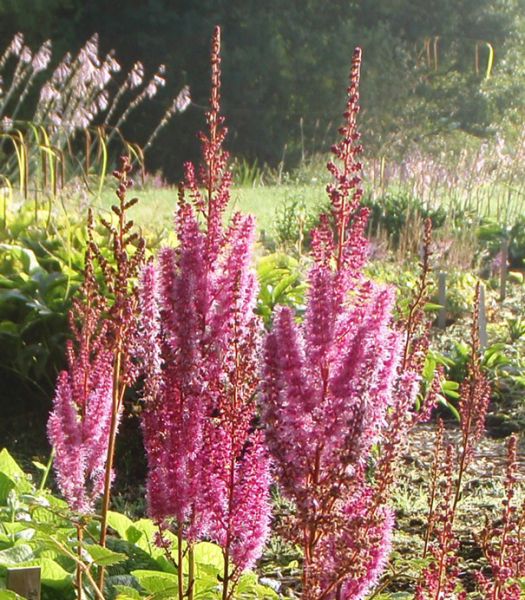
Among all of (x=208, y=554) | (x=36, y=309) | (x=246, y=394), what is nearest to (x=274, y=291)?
(x=36, y=309)

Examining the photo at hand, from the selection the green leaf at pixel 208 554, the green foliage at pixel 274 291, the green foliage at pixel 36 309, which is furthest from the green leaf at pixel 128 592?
the green foliage at pixel 36 309

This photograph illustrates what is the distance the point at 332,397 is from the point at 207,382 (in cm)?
24

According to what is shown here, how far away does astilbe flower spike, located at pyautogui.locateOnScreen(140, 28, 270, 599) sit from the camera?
1696mm

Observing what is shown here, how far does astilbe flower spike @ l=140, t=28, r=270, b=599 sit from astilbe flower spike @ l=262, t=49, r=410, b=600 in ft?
0.35

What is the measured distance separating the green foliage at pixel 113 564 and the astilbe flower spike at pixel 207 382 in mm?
254

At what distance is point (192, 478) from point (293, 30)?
24710mm

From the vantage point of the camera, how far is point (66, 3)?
2480 centimetres

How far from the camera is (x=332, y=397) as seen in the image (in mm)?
1598

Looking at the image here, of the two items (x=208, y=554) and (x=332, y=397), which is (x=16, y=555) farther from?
(x=332, y=397)

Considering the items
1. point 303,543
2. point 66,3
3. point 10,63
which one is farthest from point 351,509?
point 66,3

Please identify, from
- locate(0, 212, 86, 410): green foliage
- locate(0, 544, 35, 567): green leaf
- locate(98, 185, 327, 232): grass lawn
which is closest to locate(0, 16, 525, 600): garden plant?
locate(0, 544, 35, 567): green leaf

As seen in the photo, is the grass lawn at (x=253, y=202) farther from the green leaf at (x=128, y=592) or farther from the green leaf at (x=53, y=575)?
the green leaf at (x=128, y=592)

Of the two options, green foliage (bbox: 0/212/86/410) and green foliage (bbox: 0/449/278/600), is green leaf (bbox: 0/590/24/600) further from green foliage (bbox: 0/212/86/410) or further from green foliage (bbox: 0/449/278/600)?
green foliage (bbox: 0/212/86/410)

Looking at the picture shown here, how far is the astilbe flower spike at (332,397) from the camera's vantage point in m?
1.55
